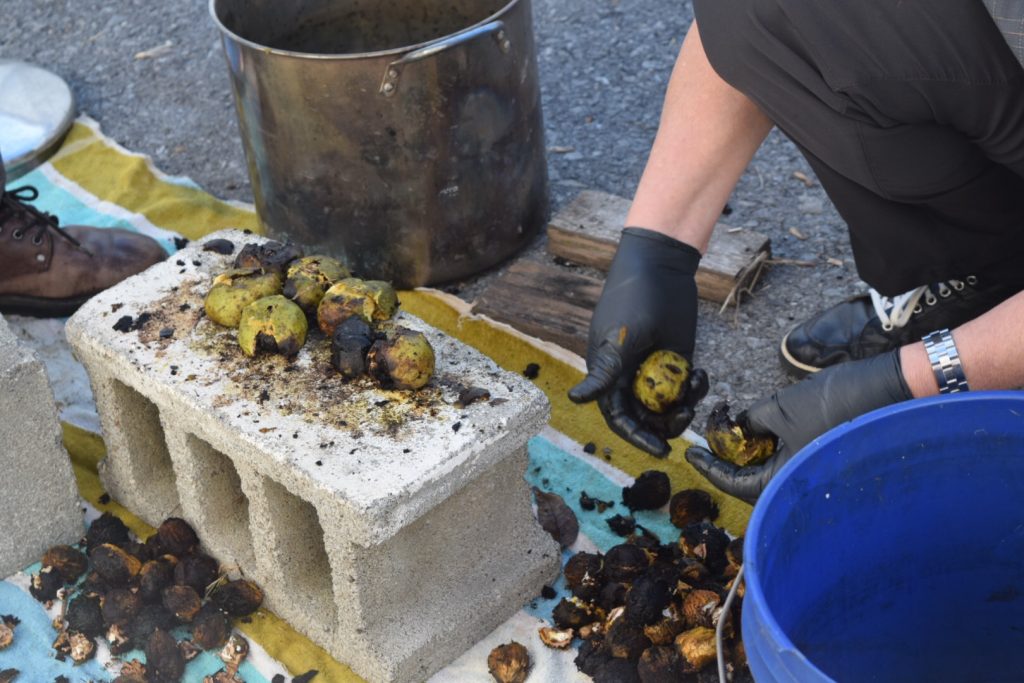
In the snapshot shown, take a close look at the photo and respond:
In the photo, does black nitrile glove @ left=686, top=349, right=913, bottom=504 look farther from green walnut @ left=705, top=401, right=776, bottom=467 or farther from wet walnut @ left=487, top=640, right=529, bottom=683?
wet walnut @ left=487, top=640, right=529, bottom=683

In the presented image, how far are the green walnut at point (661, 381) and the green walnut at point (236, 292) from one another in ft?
2.50

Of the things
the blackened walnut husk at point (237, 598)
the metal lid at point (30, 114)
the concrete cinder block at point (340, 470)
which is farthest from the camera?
the metal lid at point (30, 114)

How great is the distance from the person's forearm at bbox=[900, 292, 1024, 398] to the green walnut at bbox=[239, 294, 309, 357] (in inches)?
45.3

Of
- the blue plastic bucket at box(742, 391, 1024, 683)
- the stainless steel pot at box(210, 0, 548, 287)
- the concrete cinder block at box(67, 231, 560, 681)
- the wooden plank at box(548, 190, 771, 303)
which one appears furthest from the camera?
the wooden plank at box(548, 190, 771, 303)

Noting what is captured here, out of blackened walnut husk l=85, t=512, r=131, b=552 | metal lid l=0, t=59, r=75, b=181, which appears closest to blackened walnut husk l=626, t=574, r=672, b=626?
blackened walnut husk l=85, t=512, r=131, b=552

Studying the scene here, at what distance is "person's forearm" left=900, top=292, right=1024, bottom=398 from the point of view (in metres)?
1.94

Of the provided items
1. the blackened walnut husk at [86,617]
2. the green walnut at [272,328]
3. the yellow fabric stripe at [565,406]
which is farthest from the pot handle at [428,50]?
the blackened walnut husk at [86,617]

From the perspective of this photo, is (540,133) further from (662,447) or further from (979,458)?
(979,458)

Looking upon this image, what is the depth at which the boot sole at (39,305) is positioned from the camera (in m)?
3.31

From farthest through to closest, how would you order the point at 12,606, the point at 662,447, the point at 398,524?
the point at 12,606 < the point at 662,447 < the point at 398,524

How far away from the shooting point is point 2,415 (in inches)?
94.3

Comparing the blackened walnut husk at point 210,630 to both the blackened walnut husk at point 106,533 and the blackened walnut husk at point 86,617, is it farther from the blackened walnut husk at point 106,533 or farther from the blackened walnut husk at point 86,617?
the blackened walnut husk at point 106,533

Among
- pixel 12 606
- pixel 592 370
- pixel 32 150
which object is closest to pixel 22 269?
pixel 32 150

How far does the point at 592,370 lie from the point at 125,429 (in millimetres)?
1018
